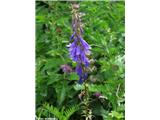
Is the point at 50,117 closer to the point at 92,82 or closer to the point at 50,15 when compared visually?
the point at 92,82

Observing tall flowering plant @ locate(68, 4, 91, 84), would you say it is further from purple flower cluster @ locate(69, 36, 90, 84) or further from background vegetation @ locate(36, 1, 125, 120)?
background vegetation @ locate(36, 1, 125, 120)

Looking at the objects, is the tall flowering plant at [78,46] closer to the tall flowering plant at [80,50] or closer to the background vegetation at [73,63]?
the tall flowering plant at [80,50]

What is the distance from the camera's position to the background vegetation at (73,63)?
116 inches

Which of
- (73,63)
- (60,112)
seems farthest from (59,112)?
(73,63)

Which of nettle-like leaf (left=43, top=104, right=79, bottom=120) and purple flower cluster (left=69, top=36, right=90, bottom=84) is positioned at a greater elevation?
purple flower cluster (left=69, top=36, right=90, bottom=84)

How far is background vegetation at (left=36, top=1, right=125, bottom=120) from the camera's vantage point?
2953 mm

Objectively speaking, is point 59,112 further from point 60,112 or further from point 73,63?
point 73,63

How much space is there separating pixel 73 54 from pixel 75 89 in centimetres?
43

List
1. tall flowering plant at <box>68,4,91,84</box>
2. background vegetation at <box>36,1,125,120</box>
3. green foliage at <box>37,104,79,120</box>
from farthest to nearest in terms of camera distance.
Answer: background vegetation at <box>36,1,125,120</box> < green foliage at <box>37,104,79,120</box> < tall flowering plant at <box>68,4,91,84</box>

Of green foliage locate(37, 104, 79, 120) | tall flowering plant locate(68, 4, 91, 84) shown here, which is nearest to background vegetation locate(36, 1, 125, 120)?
green foliage locate(37, 104, 79, 120)

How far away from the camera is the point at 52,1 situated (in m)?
3.66

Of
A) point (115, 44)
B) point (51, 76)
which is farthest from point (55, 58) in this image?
point (115, 44)

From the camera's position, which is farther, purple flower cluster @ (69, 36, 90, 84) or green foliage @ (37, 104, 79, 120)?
green foliage @ (37, 104, 79, 120)

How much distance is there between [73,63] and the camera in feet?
10.4
